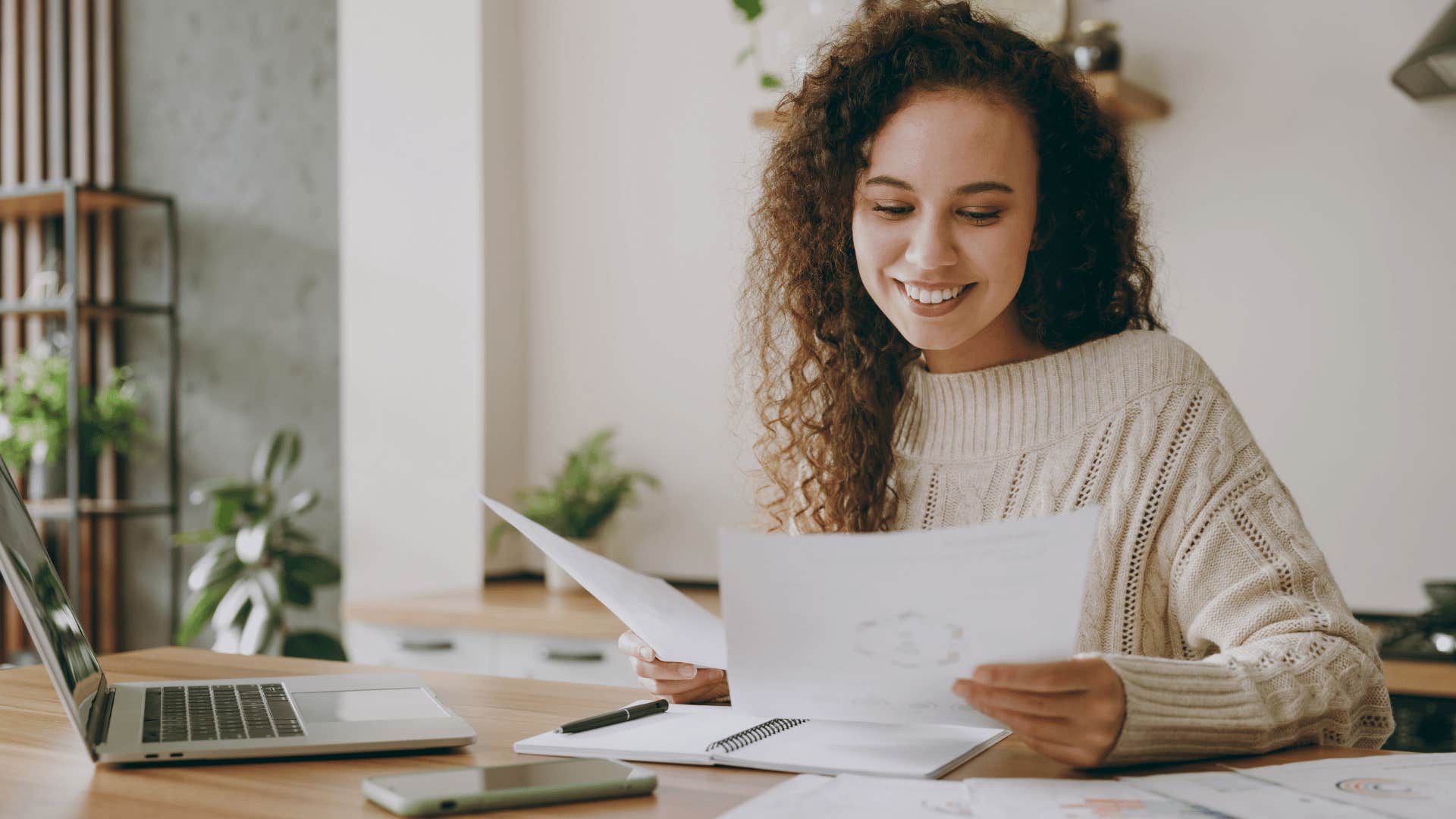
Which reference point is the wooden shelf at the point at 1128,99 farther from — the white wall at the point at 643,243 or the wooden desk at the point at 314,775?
the wooden desk at the point at 314,775

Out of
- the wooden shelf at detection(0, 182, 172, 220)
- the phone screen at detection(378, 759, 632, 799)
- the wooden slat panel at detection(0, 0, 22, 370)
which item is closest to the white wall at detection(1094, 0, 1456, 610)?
the phone screen at detection(378, 759, 632, 799)

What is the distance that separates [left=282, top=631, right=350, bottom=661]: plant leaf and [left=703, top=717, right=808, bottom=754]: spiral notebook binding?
7.23 feet

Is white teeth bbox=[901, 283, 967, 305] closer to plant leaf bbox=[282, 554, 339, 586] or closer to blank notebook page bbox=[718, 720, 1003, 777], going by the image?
blank notebook page bbox=[718, 720, 1003, 777]

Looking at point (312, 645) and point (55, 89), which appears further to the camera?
point (55, 89)

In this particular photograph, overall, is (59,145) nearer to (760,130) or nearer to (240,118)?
(240,118)

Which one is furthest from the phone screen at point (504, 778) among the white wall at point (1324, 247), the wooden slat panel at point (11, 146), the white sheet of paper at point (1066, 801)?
the wooden slat panel at point (11, 146)

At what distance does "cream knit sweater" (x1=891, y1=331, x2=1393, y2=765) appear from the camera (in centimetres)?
103

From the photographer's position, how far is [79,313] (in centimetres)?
379

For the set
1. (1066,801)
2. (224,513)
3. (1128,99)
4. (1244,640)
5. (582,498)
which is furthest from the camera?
(224,513)

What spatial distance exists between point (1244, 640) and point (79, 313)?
3.49 metres

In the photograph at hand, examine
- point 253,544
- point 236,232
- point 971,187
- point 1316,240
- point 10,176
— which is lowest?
point 253,544

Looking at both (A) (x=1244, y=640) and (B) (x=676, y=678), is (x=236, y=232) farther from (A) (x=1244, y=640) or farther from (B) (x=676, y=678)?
(A) (x=1244, y=640)

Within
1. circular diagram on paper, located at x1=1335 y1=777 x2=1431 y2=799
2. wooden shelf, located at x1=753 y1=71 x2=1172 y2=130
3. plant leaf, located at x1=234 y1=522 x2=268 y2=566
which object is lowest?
plant leaf, located at x1=234 y1=522 x2=268 y2=566

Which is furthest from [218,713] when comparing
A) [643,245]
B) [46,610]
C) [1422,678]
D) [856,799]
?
[643,245]
